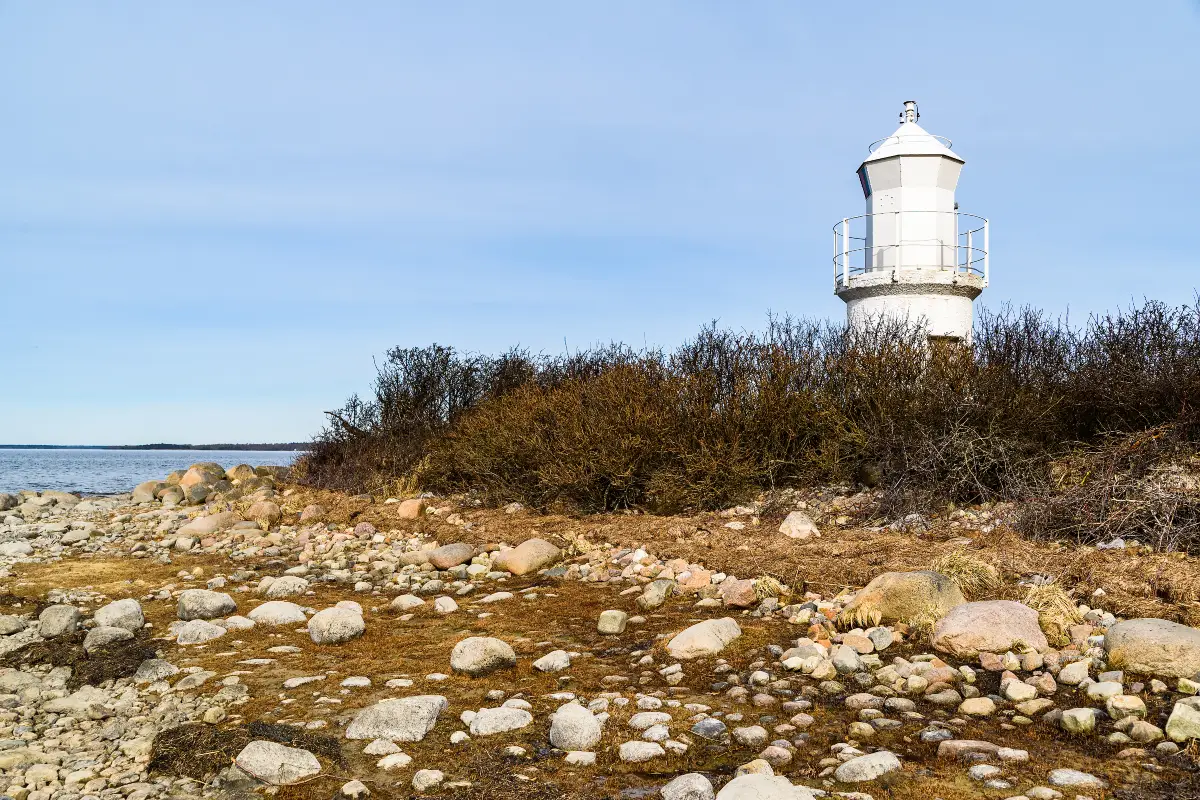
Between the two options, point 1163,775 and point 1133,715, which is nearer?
point 1163,775

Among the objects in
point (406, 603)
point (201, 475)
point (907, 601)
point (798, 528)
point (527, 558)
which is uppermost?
point (201, 475)

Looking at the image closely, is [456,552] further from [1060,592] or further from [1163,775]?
[1163,775]

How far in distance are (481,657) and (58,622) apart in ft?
11.5

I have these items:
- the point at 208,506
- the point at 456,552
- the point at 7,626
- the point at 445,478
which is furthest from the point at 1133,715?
the point at 208,506

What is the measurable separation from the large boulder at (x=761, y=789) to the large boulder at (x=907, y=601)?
2.60 meters

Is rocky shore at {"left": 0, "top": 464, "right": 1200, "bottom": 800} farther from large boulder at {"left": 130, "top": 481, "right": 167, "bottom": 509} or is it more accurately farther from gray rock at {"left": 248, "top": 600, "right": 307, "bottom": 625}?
large boulder at {"left": 130, "top": 481, "right": 167, "bottom": 509}

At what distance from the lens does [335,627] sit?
19.3 feet

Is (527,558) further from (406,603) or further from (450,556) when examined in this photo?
(406,603)

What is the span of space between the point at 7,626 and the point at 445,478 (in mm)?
8719

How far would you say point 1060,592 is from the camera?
18.0 ft

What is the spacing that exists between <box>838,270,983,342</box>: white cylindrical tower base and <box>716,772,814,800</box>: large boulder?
14103 millimetres

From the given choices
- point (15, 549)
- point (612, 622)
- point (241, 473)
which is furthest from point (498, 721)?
point (241, 473)

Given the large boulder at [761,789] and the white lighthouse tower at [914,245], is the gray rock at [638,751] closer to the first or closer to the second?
the large boulder at [761,789]

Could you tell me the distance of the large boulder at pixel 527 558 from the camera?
8445 mm
